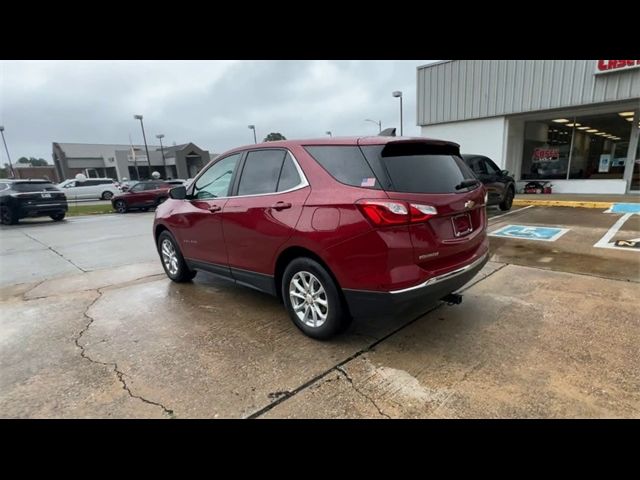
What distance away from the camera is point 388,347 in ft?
9.64

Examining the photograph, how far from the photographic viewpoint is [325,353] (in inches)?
113

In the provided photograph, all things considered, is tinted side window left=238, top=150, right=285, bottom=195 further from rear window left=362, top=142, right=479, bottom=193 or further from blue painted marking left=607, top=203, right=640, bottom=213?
blue painted marking left=607, top=203, right=640, bottom=213

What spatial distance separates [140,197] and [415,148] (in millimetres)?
16988

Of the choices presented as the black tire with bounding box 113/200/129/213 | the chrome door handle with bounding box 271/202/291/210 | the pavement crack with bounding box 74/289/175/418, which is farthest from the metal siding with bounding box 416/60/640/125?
the pavement crack with bounding box 74/289/175/418

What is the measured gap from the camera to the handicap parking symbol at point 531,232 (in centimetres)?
664

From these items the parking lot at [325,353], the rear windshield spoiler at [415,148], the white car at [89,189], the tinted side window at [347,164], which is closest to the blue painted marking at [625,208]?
the parking lot at [325,353]

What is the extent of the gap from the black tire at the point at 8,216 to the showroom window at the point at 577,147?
1968cm

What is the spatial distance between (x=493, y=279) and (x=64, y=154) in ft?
202

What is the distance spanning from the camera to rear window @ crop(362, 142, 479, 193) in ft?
8.55

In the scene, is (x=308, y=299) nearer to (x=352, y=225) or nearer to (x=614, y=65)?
(x=352, y=225)

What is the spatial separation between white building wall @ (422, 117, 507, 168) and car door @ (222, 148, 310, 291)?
11.6 meters
